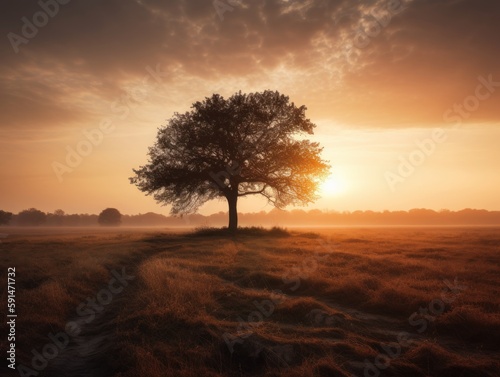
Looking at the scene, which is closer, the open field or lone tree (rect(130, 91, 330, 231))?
the open field

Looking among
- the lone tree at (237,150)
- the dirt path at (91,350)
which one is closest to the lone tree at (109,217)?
the lone tree at (237,150)

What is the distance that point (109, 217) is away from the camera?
151 meters

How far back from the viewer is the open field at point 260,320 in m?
7.27

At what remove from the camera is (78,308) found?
11.6 meters

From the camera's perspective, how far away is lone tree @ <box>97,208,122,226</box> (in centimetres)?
15000

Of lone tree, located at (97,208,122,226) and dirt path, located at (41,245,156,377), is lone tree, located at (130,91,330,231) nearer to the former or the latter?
dirt path, located at (41,245,156,377)

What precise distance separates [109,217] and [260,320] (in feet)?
511

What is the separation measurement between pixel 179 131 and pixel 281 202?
44.7 ft

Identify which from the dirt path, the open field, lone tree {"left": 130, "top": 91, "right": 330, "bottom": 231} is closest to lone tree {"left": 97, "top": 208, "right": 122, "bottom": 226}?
lone tree {"left": 130, "top": 91, "right": 330, "bottom": 231}

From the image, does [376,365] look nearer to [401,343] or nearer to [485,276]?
[401,343]

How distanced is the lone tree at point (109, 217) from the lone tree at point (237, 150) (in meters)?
127

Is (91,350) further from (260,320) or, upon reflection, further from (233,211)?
(233,211)

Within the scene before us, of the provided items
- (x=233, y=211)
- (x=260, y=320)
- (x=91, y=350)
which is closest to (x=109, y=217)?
(x=233, y=211)

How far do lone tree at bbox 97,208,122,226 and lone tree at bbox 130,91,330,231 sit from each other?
127352 millimetres
